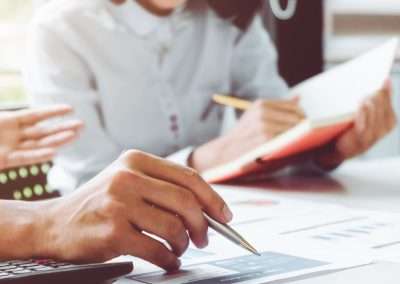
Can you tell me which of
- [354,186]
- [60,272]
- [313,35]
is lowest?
[354,186]

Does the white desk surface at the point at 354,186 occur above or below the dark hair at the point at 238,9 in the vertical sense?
below

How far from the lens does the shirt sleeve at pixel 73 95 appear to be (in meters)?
1.33

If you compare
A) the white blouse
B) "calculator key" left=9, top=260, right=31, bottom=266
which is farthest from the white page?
"calculator key" left=9, top=260, right=31, bottom=266

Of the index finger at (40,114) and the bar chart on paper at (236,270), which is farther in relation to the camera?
the index finger at (40,114)

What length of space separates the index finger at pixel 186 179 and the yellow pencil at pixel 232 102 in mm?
682

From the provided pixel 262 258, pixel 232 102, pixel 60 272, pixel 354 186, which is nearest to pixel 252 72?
pixel 232 102

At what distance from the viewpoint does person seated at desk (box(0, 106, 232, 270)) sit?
0.56 m

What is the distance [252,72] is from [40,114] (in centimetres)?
56

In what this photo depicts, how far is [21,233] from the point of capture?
594mm

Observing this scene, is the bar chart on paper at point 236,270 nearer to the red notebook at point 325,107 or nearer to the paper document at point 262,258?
the paper document at point 262,258

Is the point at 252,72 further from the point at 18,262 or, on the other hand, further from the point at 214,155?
the point at 18,262

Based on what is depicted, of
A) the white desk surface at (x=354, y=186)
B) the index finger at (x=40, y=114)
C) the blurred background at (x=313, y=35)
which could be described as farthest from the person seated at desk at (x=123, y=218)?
the blurred background at (x=313, y=35)

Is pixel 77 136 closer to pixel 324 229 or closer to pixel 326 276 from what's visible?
pixel 324 229

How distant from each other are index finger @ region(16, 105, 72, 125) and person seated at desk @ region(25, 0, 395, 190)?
13 centimetres
